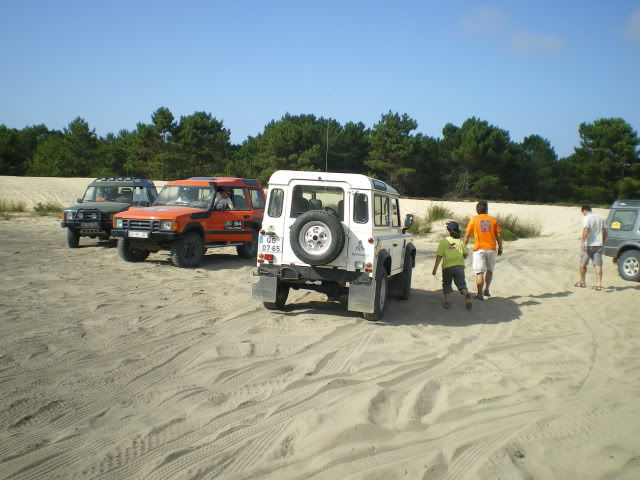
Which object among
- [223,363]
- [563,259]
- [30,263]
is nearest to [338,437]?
[223,363]

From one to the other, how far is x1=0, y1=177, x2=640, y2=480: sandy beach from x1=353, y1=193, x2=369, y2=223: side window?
1501mm

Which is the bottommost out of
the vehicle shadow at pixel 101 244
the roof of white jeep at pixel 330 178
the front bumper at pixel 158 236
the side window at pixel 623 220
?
the vehicle shadow at pixel 101 244

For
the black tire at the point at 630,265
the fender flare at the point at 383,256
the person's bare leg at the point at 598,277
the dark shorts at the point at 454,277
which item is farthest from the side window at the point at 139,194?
the black tire at the point at 630,265

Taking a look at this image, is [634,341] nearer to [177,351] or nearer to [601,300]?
[601,300]

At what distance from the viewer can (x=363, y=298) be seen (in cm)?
742

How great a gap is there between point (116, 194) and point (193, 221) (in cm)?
484

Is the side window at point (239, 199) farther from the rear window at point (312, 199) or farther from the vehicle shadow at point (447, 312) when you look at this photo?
the rear window at point (312, 199)

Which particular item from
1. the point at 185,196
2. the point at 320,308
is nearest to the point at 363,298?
the point at 320,308

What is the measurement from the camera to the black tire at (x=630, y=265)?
1243 cm

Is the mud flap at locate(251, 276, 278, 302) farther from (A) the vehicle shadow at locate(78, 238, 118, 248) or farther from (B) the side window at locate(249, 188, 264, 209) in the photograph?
(A) the vehicle shadow at locate(78, 238, 118, 248)

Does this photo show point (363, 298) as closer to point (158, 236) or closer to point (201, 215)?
point (158, 236)

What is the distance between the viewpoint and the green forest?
1848 inches

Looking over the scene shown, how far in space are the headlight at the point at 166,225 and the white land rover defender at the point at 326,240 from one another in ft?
13.9

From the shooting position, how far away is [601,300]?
10.1m
